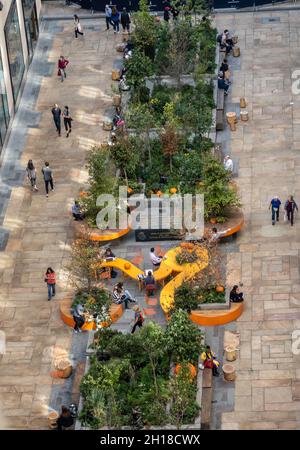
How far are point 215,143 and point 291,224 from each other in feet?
24.0

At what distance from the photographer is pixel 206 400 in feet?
→ 142

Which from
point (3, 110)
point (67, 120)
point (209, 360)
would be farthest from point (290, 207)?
point (3, 110)

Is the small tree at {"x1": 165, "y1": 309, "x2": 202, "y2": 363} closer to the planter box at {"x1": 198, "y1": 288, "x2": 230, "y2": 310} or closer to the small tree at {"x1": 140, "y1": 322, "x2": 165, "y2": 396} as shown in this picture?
the small tree at {"x1": 140, "y1": 322, "x2": 165, "y2": 396}

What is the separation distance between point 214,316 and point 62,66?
21918mm

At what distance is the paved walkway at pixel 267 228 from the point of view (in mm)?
44094

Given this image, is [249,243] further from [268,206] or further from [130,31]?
[130,31]

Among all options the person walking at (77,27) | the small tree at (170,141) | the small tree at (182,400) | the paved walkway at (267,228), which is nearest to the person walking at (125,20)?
the person walking at (77,27)

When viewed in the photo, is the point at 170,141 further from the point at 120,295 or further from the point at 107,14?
the point at 107,14

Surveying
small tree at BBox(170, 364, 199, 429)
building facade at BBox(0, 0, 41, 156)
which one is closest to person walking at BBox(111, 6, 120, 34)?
building facade at BBox(0, 0, 41, 156)

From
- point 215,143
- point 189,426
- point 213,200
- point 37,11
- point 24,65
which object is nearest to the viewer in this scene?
point 189,426

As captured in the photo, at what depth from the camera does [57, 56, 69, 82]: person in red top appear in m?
64.7

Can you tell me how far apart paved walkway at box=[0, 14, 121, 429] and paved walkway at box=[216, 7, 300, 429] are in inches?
241

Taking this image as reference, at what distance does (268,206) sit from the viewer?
53.8m

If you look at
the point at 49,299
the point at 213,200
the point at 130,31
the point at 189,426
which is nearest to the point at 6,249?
the point at 49,299
